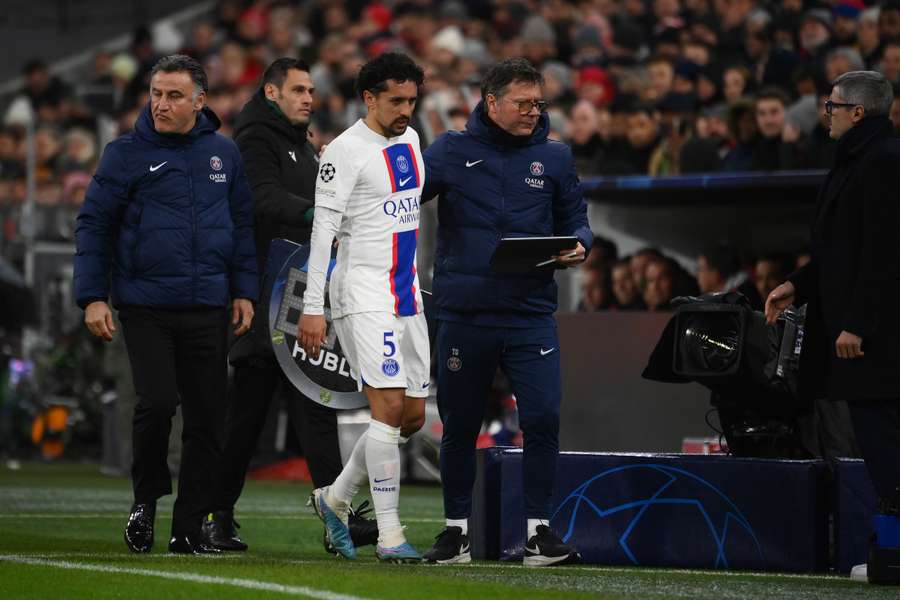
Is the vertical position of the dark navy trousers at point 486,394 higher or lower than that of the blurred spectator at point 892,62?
lower

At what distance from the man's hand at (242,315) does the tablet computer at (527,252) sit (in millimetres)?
1098

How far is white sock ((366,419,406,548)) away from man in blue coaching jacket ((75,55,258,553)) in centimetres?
87

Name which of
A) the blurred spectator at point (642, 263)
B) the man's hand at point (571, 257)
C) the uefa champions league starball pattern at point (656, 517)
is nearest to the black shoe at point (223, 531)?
the uefa champions league starball pattern at point (656, 517)

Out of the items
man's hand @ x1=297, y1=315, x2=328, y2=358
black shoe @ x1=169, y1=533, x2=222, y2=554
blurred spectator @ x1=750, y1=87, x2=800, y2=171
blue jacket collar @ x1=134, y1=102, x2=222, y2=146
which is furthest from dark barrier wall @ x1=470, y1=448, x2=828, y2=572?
blurred spectator @ x1=750, y1=87, x2=800, y2=171

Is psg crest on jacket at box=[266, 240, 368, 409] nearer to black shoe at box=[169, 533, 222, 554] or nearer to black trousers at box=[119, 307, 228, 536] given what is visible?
black trousers at box=[119, 307, 228, 536]

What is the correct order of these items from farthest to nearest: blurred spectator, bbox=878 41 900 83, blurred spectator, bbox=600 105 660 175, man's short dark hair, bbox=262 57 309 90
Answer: blurred spectator, bbox=600 105 660 175
blurred spectator, bbox=878 41 900 83
man's short dark hair, bbox=262 57 309 90

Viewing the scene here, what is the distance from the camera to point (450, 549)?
7539 millimetres

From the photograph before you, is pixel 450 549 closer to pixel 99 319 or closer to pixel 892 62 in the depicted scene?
pixel 99 319

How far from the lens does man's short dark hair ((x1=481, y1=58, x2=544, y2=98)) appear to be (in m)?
7.50

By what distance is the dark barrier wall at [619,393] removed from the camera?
11484 millimetres

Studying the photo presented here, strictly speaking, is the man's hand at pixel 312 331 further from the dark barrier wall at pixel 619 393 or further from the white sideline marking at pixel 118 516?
the dark barrier wall at pixel 619 393

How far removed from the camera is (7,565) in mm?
6938

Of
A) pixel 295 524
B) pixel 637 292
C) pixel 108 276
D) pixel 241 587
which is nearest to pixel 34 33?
pixel 637 292

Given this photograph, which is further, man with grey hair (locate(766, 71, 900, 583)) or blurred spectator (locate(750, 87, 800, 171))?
blurred spectator (locate(750, 87, 800, 171))
